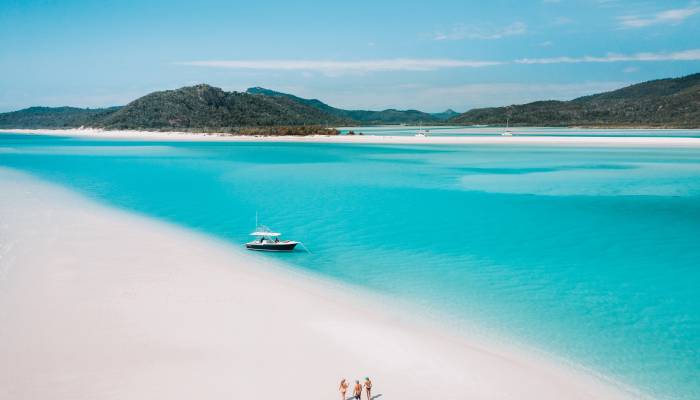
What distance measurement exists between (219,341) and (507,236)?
13.2 metres

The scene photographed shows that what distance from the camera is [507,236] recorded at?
1980 centimetres

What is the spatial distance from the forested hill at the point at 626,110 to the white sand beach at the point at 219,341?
12394cm

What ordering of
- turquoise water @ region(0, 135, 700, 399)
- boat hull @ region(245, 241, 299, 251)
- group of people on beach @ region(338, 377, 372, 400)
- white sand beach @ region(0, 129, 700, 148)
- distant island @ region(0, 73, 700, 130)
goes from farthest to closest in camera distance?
distant island @ region(0, 73, 700, 130) → white sand beach @ region(0, 129, 700, 148) → boat hull @ region(245, 241, 299, 251) → turquoise water @ region(0, 135, 700, 399) → group of people on beach @ region(338, 377, 372, 400)

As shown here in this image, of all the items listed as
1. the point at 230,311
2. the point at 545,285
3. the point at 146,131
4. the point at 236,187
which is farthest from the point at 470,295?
the point at 146,131

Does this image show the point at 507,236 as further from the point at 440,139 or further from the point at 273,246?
the point at 440,139

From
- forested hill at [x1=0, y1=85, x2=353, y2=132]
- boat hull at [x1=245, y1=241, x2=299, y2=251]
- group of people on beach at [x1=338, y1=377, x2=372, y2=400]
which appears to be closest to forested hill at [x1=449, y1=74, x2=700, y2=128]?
forested hill at [x1=0, y1=85, x2=353, y2=132]

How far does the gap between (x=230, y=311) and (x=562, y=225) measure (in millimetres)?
15291

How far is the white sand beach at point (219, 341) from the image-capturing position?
7.88 meters

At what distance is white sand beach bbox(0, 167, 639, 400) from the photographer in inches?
Result: 310

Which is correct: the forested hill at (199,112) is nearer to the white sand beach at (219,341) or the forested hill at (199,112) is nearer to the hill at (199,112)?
the hill at (199,112)

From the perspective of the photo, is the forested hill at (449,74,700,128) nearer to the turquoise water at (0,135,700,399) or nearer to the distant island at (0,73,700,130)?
the distant island at (0,73,700,130)

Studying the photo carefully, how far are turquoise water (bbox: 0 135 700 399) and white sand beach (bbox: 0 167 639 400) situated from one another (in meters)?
1.30

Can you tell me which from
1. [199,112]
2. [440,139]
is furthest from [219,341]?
[199,112]

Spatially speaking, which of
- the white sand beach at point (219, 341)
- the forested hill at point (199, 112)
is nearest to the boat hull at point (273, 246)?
the white sand beach at point (219, 341)
